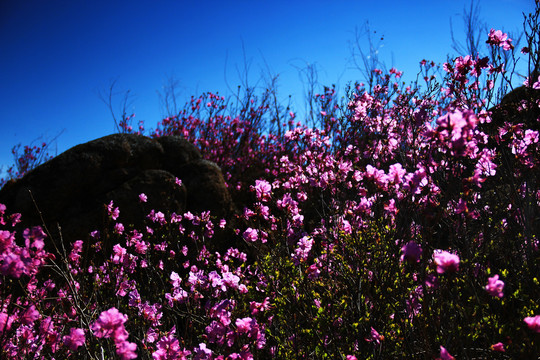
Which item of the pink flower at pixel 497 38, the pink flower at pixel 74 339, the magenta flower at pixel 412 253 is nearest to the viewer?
the magenta flower at pixel 412 253

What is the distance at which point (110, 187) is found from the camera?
184 inches

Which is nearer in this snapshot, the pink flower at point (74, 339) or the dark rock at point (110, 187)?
the pink flower at point (74, 339)

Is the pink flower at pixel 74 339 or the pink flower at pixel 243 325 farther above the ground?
the pink flower at pixel 243 325

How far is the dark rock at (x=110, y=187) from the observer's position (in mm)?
4324

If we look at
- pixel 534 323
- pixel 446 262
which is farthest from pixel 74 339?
pixel 534 323

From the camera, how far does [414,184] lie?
1767 mm

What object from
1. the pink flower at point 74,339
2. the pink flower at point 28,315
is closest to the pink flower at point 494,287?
the pink flower at point 74,339

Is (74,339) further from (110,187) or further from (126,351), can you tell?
(110,187)

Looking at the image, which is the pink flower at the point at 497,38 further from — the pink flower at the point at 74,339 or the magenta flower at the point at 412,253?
the pink flower at the point at 74,339

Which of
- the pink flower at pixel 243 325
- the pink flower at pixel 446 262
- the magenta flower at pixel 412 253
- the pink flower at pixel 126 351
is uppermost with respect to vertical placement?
the magenta flower at pixel 412 253

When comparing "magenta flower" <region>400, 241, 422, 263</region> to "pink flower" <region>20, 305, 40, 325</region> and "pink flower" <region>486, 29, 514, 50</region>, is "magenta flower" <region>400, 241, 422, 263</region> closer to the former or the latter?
"pink flower" <region>20, 305, 40, 325</region>

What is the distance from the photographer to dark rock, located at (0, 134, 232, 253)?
4324mm

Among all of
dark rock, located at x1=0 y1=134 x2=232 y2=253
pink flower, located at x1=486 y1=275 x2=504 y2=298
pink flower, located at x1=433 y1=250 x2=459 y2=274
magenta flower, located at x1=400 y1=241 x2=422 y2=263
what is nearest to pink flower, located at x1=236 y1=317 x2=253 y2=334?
magenta flower, located at x1=400 y1=241 x2=422 y2=263

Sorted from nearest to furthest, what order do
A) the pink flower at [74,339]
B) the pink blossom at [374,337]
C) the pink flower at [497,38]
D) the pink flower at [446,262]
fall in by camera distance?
the pink flower at [446,262]
the pink flower at [74,339]
the pink blossom at [374,337]
the pink flower at [497,38]
